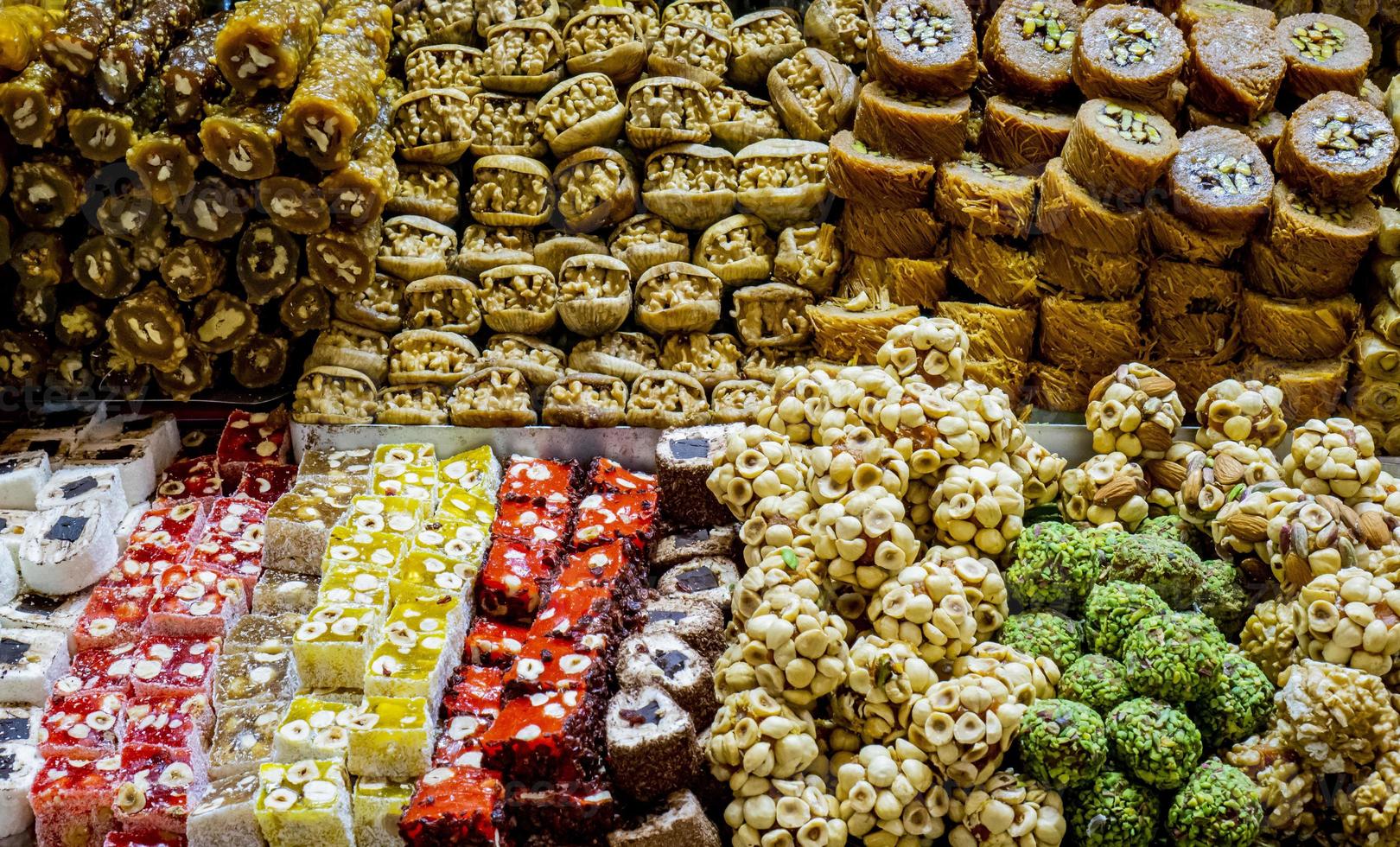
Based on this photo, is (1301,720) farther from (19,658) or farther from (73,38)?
(73,38)

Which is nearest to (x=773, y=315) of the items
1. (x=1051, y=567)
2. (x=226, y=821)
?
(x=1051, y=567)

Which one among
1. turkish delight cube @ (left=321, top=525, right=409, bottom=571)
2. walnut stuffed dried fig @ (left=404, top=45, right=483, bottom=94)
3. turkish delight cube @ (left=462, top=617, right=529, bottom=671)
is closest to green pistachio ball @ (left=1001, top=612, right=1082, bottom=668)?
turkish delight cube @ (left=462, top=617, right=529, bottom=671)

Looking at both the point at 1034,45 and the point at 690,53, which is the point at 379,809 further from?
the point at 1034,45

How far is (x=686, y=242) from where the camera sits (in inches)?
143

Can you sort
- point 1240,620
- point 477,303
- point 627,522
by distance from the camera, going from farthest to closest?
point 477,303, point 627,522, point 1240,620

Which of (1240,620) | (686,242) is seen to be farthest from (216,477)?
(1240,620)

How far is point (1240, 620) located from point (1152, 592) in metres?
0.37

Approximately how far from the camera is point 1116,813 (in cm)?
229

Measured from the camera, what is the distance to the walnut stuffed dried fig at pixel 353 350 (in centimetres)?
349

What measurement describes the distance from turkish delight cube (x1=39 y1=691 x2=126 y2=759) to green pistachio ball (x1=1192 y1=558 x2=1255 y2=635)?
2.48 meters

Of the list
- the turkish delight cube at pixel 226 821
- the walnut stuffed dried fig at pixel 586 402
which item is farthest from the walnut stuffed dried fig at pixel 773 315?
the turkish delight cube at pixel 226 821

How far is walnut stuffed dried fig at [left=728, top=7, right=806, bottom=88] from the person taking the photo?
3.72 meters

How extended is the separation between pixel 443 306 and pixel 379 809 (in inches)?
67.4

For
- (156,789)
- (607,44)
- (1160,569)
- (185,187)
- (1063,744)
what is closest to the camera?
(1063,744)
